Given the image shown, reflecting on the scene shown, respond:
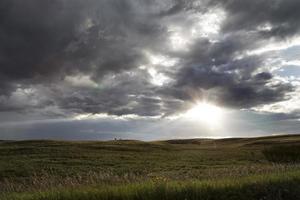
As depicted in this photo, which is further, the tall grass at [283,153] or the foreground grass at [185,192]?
the tall grass at [283,153]

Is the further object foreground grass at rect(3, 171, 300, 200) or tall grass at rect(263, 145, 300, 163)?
tall grass at rect(263, 145, 300, 163)

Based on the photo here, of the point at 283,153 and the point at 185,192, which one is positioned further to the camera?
the point at 283,153

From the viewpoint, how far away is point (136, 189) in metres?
12.6

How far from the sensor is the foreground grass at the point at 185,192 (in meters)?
12.2

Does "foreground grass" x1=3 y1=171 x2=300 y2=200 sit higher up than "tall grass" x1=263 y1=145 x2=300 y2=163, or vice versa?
"tall grass" x1=263 y1=145 x2=300 y2=163

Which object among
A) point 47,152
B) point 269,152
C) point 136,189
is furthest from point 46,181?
point 47,152

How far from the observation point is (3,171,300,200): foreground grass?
12203 mm

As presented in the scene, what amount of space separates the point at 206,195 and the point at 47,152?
39575mm

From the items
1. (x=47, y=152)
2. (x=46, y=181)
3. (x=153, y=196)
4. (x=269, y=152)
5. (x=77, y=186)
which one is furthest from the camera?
(x=47, y=152)

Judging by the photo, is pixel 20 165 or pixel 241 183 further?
pixel 20 165

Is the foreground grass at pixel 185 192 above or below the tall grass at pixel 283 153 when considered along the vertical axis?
below

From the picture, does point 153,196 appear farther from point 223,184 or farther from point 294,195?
point 294,195

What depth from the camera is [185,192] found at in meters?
12.4

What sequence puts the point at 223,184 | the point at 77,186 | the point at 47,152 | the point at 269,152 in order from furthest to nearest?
the point at 47,152 < the point at 269,152 < the point at 77,186 < the point at 223,184
